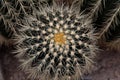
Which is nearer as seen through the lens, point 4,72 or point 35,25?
point 35,25

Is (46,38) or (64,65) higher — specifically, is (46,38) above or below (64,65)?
above

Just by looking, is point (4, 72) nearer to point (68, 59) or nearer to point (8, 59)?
point (8, 59)

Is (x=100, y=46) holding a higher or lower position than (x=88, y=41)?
lower

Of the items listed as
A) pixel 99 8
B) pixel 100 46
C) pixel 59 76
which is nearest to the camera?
pixel 59 76

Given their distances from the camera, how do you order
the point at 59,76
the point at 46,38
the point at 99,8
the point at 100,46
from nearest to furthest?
1. the point at 46,38
2. the point at 59,76
3. the point at 99,8
4. the point at 100,46

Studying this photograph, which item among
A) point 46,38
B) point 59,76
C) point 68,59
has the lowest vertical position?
point 59,76

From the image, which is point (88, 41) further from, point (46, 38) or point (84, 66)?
point (46, 38)

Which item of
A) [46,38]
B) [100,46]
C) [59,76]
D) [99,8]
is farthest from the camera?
[100,46]

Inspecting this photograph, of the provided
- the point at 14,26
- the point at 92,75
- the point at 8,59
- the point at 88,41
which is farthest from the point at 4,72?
the point at 88,41

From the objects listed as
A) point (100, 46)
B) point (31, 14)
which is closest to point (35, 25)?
point (31, 14)
